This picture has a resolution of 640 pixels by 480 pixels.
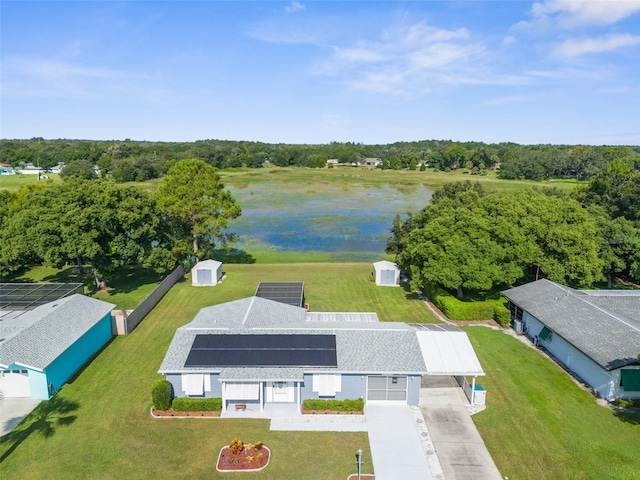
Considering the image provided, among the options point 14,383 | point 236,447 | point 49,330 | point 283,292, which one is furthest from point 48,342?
point 283,292

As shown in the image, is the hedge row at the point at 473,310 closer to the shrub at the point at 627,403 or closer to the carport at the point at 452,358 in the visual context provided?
the carport at the point at 452,358

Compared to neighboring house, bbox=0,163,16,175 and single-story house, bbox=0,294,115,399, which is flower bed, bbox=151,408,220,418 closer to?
single-story house, bbox=0,294,115,399

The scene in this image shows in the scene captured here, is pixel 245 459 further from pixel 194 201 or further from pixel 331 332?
pixel 194 201

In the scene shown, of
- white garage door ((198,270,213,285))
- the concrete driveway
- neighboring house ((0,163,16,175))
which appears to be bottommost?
the concrete driveway

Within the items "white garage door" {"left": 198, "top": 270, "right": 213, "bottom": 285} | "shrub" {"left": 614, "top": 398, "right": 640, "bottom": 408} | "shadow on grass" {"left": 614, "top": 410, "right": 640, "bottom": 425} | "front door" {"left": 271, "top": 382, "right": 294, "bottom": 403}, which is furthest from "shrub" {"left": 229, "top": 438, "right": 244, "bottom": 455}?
"white garage door" {"left": 198, "top": 270, "right": 213, "bottom": 285}

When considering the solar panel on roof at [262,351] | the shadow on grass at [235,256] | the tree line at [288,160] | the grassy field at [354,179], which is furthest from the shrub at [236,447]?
the grassy field at [354,179]

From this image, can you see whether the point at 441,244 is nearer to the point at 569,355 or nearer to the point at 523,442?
the point at 569,355

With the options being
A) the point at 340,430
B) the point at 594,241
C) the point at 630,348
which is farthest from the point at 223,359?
the point at 594,241
